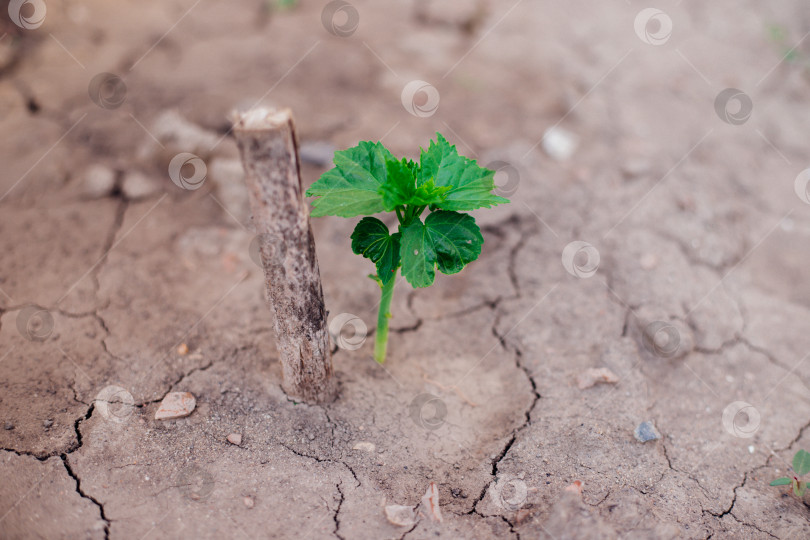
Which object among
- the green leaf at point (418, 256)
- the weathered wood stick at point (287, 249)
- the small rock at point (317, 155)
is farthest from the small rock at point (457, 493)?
the small rock at point (317, 155)

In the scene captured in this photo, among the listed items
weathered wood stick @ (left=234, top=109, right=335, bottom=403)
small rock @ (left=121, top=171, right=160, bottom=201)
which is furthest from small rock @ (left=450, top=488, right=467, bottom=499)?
small rock @ (left=121, top=171, right=160, bottom=201)

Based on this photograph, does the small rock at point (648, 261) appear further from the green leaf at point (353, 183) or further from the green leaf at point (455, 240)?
the green leaf at point (353, 183)

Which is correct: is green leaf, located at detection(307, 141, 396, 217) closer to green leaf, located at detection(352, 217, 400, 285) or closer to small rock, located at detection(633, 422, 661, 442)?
green leaf, located at detection(352, 217, 400, 285)

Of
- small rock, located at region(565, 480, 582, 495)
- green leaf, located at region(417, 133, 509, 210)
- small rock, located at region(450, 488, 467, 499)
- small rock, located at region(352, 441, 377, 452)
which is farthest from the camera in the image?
small rock, located at region(352, 441, 377, 452)

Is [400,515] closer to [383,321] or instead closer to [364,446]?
[364,446]

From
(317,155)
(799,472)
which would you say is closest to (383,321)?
(317,155)
